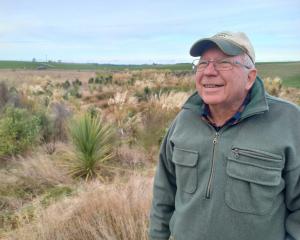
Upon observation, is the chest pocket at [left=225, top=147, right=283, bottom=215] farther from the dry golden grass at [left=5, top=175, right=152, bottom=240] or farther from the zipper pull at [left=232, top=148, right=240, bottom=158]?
the dry golden grass at [left=5, top=175, right=152, bottom=240]

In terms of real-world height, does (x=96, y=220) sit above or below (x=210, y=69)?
below

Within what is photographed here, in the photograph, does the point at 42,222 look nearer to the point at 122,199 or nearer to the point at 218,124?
the point at 122,199

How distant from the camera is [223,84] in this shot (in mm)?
2039

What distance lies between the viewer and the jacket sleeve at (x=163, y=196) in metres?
2.43

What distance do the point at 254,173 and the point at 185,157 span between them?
0.39 metres

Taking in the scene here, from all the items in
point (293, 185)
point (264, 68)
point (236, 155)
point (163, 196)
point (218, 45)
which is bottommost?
point (163, 196)

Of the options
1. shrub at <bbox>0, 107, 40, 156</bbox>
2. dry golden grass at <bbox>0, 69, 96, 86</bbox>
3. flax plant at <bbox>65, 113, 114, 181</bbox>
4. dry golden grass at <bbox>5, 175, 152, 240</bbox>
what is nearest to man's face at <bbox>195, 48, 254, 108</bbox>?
dry golden grass at <bbox>5, 175, 152, 240</bbox>

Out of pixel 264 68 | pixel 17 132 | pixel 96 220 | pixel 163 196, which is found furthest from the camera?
pixel 264 68

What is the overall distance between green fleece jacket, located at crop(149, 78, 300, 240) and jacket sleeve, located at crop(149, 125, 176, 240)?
0.24 metres

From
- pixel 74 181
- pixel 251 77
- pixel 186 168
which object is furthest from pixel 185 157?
pixel 74 181

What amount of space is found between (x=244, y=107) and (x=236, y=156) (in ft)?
0.90

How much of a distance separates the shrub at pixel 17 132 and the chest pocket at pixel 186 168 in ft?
20.0

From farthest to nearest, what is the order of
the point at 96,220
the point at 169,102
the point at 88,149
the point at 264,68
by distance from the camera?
the point at 264,68
the point at 169,102
the point at 88,149
the point at 96,220

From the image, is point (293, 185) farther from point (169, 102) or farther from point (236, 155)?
point (169, 102)
